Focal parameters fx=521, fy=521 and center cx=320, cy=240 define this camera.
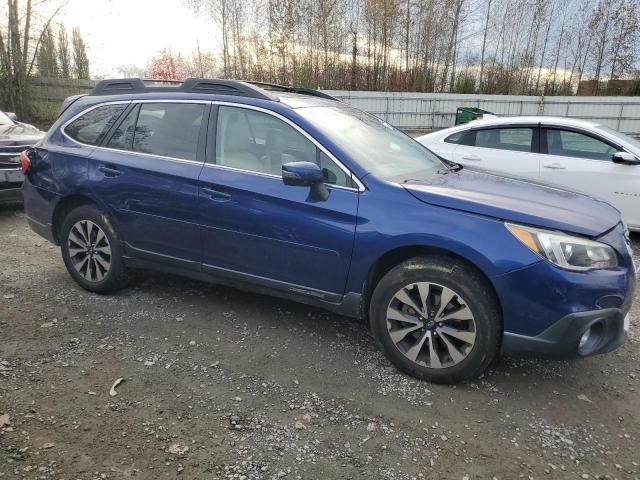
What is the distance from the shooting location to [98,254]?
432 centimetres

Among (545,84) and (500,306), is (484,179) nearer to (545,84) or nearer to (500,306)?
(500,306)

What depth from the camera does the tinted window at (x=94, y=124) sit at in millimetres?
4281

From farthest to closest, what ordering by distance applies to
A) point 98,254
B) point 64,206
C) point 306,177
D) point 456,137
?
1. point 456,137
2. point 64,206
3. point 98,254
4. point 306,177

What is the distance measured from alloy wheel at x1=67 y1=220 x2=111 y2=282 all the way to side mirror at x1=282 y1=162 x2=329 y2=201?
186 centimetres

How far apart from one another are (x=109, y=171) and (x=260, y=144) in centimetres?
133

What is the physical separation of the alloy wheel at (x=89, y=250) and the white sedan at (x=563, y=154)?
3868 millimetres

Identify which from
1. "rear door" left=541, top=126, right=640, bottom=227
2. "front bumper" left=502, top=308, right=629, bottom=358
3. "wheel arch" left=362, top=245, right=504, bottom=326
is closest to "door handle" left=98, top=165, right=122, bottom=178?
"wheel arch" left=362, top=245, right=504, bottom=326

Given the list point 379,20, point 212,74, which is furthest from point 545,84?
point 212,74

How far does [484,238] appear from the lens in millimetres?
2875

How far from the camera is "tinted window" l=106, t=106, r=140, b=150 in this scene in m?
4.16

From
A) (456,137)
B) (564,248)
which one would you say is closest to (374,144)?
(564,248)

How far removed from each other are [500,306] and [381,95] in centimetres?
1894

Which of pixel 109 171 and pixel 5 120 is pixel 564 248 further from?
pixel 5 120

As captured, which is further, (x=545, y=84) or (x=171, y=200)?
(x=545, y=84)
